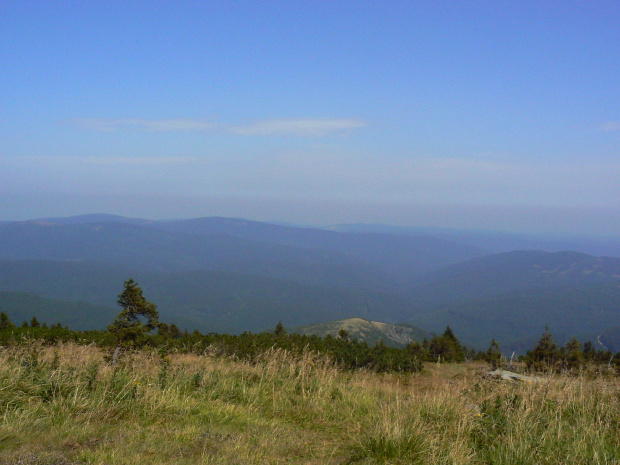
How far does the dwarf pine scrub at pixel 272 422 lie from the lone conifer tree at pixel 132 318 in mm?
5114

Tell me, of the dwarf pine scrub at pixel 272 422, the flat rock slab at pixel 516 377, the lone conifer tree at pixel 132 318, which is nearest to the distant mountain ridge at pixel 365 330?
the lone conifer tree at pixel 132 318

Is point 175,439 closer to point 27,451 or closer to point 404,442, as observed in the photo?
point 27,451

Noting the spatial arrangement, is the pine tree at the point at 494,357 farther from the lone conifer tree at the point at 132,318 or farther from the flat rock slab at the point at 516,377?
the lone conifer tree at the point at 132,318

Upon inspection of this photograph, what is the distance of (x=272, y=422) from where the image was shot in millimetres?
6078

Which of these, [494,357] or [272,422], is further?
[494,357]

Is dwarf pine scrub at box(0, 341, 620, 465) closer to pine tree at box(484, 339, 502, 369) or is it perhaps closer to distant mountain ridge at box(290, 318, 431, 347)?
pine tree at box(484, 339, 502, 369)

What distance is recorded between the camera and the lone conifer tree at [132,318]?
1305 cm

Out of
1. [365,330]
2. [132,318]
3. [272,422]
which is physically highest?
[272,422]

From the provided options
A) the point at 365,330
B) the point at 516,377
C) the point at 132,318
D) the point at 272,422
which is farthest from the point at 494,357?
the point at 365,330

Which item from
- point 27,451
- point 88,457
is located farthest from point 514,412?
point 27,451

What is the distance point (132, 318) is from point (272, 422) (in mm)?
9294

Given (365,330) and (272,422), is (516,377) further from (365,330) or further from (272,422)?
(365,330)

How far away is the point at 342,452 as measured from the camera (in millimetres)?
5160

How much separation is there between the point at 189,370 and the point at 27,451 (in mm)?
3628
